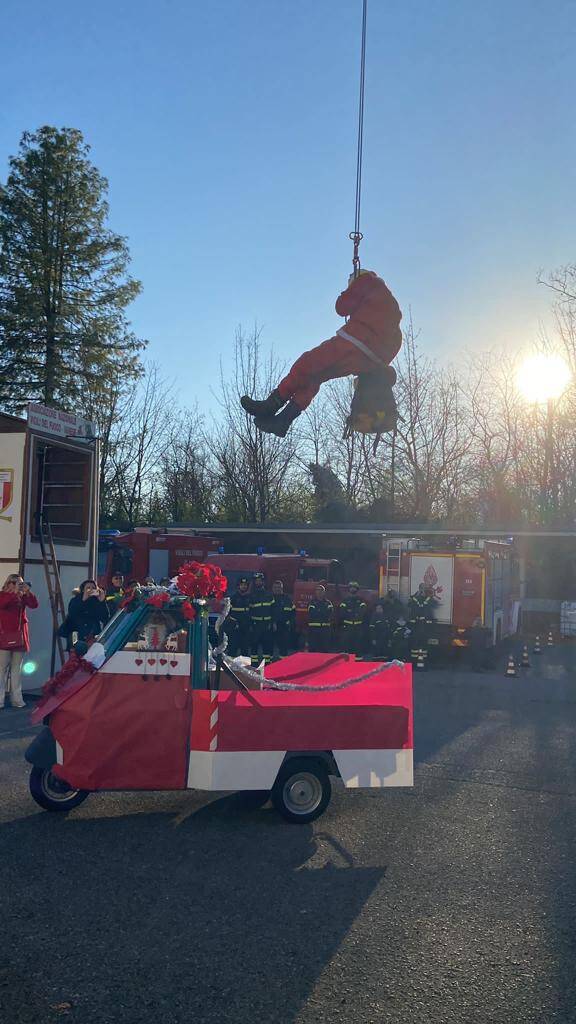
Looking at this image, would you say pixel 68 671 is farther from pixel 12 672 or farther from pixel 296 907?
pixel 12 672

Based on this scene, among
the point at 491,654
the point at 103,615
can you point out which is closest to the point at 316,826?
the point at 103,615

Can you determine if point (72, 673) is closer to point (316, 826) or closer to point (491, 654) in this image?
point (316, 826)

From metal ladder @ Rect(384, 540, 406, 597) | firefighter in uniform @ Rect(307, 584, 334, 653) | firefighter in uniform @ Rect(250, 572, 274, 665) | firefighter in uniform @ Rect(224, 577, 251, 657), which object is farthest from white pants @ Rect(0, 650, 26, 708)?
metal ladder @ Rect(384, 540, 406, 597)

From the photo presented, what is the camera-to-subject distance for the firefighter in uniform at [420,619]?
18750mm

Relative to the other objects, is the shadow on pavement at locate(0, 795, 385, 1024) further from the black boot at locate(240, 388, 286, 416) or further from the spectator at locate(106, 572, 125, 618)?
the black boot at locate(240, 388, 286, 416)

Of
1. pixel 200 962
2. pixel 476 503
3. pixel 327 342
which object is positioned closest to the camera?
pixel 200 962

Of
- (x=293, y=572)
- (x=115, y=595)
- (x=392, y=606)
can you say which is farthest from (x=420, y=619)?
(x=115, y=595)

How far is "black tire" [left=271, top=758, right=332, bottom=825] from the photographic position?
22.8 feet

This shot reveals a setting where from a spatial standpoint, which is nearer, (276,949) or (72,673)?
(276,949)

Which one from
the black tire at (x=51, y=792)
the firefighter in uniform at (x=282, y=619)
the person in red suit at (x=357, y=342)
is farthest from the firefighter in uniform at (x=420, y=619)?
the person in red suit at (x=357, y=342)

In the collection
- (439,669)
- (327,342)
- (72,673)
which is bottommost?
(439,669)

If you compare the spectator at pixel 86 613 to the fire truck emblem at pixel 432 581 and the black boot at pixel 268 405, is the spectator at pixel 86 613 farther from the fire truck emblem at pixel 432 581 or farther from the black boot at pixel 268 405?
the fire truck emblem at pixel 432 581

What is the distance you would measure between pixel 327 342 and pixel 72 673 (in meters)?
3.45

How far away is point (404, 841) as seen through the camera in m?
6.54
